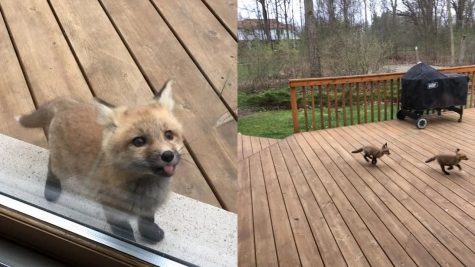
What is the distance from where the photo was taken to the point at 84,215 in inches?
11.7

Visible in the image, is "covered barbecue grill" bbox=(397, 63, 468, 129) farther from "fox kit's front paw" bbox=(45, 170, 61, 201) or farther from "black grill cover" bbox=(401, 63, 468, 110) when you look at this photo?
"fox kit's front paw" bbox=(45, 170, 61, 201)

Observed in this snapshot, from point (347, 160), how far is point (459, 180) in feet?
1.55

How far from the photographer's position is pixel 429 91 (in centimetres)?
200

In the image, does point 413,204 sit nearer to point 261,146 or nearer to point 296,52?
point 296,52

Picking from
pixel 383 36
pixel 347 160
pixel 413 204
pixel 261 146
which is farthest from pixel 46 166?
pixel 261 146

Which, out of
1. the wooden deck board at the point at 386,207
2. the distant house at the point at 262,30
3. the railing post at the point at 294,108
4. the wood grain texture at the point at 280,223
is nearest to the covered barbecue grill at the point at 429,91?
the wooden deck board at the point at 386,207

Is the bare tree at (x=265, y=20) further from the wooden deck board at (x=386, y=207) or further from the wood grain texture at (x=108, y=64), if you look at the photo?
the wood grain texture at (x=108, y=64)

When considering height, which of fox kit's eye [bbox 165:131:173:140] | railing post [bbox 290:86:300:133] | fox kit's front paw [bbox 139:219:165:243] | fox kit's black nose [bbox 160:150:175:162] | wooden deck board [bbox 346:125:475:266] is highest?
fox kit's eye [bbox 165:131:173:140]

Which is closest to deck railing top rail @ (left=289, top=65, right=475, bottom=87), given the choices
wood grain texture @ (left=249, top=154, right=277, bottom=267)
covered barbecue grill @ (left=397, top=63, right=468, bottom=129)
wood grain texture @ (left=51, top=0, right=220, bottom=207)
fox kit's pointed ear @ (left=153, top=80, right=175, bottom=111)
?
covered barbecue grill @ (left=397, top=63, right=468, bottom=129)

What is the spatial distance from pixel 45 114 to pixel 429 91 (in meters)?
2.05

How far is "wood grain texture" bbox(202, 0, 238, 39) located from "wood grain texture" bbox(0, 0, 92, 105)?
169mm

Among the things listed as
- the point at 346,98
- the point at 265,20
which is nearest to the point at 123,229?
the point at 265,20

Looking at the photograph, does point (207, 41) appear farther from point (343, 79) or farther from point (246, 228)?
point (343, 79)

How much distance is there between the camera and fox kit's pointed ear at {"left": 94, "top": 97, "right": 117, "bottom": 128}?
0.24m
